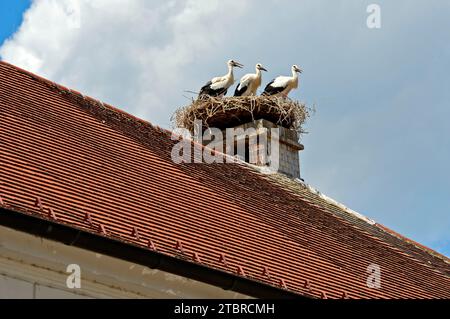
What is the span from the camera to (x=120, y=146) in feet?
41.5

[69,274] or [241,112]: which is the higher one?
[241,112]

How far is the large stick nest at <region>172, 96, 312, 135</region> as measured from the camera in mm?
19734

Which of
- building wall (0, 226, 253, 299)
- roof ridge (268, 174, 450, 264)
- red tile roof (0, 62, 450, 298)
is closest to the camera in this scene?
building wall (0, 226, 253, 299)

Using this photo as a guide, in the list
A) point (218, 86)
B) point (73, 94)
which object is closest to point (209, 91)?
point (218, 86)

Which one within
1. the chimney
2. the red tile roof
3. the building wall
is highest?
the chimney

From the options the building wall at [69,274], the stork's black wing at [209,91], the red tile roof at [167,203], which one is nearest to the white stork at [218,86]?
the stork's black wing at [209,91]

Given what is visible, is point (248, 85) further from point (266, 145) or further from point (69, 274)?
point (69, 274)

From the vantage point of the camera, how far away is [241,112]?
19859 mm

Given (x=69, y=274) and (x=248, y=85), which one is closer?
(x=69, y=274)

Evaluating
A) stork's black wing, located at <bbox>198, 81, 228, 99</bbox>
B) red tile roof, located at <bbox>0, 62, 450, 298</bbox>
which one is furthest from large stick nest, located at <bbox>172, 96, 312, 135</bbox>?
red tile roof, located at <bbox>0, 62, 450, 298</bbox>

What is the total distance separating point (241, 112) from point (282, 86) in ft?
4.05

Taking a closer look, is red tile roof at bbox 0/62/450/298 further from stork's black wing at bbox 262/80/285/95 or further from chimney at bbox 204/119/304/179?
stork's black wing at bbox 262/80/285/95

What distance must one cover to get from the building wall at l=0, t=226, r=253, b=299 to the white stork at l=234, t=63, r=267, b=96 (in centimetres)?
1093
